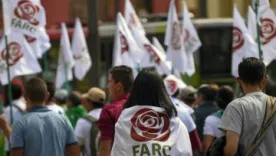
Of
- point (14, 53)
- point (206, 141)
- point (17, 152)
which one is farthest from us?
point (14, 53)

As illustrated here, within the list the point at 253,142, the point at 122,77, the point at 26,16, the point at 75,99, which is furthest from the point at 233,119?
the point at 26,16

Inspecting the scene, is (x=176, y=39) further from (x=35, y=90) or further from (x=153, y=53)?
(x=35, y=90)

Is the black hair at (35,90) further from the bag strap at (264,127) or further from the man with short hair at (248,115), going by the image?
the bag strap at (264,127)

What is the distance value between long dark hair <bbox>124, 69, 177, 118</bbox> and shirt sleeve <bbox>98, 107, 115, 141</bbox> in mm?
969

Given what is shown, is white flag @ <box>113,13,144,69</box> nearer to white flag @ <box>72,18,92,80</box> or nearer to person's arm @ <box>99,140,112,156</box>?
white flag @ <box>72,18,92,80</box>

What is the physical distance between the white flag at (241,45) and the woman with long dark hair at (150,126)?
968 centimetres

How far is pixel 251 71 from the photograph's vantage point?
7.21 m

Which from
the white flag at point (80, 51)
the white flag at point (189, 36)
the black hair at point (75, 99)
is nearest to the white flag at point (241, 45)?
the white flag at point (189, 36)

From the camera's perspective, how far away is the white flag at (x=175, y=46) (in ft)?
60.2

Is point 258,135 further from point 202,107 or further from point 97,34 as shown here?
point 97,34

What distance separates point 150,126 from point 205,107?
5077 mm

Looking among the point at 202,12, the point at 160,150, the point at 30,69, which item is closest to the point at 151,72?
A: the point at 160,150

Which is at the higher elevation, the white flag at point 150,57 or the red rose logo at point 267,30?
the red rose logo at point 267,30

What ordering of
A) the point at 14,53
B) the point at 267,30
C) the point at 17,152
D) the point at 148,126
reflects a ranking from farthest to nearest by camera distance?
the point at 14,53 → the point at 267,30 → the point at 17,152 → the point at 148,126
